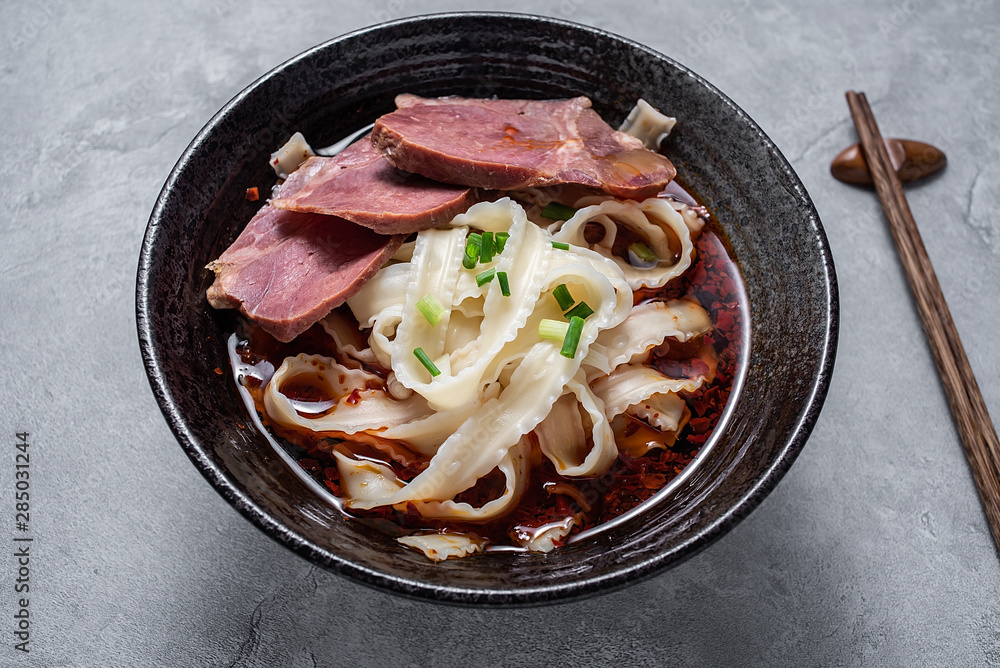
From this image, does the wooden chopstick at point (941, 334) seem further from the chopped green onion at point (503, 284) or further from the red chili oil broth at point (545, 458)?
the chopped green onion at point (503, 284)

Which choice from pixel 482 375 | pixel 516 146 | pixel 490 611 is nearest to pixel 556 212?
pixel 516 146

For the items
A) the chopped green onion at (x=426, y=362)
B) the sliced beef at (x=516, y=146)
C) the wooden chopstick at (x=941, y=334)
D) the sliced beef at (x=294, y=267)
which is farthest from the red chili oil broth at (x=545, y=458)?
the wooden chopstick at (x=941, y=334)

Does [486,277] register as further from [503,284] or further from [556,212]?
[556,212]

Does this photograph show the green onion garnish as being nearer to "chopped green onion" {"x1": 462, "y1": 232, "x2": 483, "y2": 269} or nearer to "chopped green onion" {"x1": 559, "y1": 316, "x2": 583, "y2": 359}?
"chopped green onion" {"x1": 462, "y1": 232, "x2": 483, "y2": 269}

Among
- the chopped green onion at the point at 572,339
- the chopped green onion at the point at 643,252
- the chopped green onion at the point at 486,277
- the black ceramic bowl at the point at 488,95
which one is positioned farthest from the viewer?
the chopped green onion at the point at 643,252

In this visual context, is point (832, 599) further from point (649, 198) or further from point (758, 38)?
point (758, 38)
